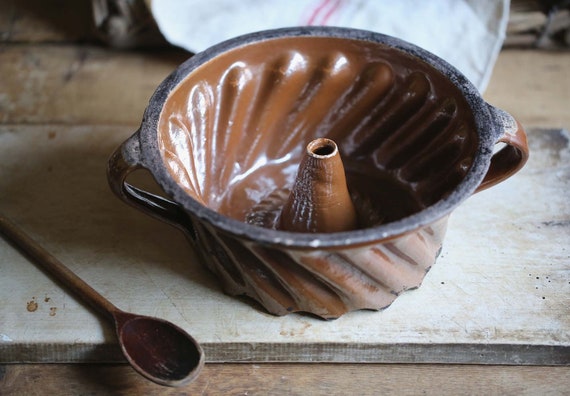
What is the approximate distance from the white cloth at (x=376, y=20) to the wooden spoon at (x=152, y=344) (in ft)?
1.46

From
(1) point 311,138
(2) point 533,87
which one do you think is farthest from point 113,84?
(2) point 533,87

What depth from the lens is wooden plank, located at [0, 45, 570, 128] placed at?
98 centimetres

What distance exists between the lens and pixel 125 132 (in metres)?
0.88

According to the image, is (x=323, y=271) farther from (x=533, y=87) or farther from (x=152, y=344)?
(x=533, y=87)

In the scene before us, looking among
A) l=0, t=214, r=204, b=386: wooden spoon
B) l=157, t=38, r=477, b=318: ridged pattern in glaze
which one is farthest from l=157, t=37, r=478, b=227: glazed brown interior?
l=0, t=214, r=204, b=386: wooden spoon

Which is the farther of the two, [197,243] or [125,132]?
[125,132]

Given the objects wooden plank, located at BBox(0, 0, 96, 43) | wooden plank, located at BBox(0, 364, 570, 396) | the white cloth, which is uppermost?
the white cloth

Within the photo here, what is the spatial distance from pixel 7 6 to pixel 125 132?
1.38ft

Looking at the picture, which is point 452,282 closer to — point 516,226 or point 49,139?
point 516,226

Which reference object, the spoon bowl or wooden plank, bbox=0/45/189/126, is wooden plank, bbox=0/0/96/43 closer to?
wooden plank, bbox=0/45/189/126

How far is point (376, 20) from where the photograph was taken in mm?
1037

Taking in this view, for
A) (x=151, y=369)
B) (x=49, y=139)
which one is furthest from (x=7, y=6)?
(x=151, y=369)

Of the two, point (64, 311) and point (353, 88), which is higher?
point (353, 88)

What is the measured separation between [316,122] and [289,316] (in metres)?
0.23
